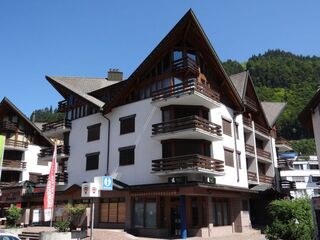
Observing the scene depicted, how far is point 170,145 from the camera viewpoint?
28.6 m

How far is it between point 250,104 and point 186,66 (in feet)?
40.3

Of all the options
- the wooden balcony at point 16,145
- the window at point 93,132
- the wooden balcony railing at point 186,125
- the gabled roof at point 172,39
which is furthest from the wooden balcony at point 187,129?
the wooden balcony at point 16,145

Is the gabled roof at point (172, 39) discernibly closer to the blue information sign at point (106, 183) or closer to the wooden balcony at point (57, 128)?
the wooden balcony at point (57, 128)

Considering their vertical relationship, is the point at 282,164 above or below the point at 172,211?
above

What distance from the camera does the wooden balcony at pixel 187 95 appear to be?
2752cm

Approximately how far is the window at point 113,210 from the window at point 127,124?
6.16 meters

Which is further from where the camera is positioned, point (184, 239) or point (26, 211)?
point (26, 211)

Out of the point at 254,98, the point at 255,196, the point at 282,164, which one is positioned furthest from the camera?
the point at 282,164

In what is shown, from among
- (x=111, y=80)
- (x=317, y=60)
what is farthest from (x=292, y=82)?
(x=111, y=80)

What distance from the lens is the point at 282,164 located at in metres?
43.6

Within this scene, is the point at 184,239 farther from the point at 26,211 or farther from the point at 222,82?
the point at 26,211

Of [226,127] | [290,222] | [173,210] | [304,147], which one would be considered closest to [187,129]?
[173,210]

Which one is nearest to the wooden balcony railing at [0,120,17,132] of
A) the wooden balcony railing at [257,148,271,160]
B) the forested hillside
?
the wooden balcony railing at [257,148,271,160]

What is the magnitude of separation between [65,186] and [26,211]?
4.86 m
